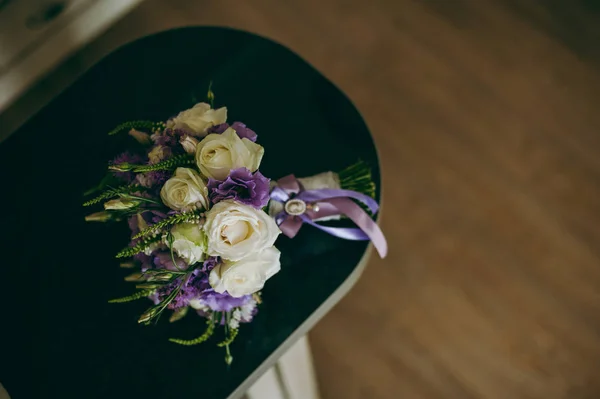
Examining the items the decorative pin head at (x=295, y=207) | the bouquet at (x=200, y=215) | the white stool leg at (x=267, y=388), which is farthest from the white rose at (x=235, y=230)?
the white stool leg at (x=267, y=388)

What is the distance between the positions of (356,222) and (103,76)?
2.11 ft

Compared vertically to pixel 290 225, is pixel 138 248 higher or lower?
higher

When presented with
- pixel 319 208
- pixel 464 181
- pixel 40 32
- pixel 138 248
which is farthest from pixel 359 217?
pixel 40 32

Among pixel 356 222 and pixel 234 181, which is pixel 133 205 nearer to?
pixel 234 181

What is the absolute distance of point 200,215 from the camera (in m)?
0.74

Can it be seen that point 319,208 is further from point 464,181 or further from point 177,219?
point 464,181

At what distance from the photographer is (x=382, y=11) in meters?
1.67

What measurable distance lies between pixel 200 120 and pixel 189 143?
54mm

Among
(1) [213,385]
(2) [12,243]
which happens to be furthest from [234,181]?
(2) [12,243]

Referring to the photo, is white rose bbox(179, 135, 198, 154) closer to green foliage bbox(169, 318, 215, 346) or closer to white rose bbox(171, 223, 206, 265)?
white rose bbox(171, 223, 206, 265)

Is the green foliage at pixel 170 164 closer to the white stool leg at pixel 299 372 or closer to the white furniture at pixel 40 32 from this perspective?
the white stool leg at pixel 299 372

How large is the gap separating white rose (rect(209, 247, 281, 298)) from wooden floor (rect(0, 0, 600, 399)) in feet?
2.17

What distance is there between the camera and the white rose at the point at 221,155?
0.75 metres

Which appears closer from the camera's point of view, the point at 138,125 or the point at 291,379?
the point at 138,125
